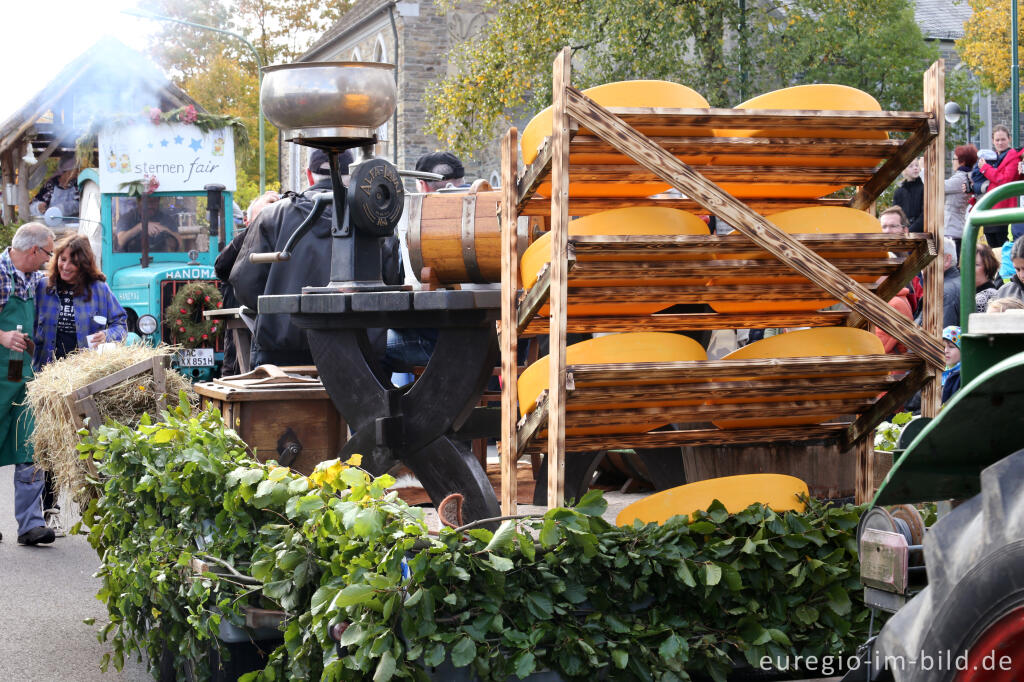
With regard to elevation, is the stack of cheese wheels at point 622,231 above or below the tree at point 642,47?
below

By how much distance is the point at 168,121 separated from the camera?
16.8 m

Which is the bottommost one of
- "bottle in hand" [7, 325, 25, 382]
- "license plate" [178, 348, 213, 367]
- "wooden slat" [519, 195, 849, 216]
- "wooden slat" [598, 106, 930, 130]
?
"license plate" [178, 348, 213, 367]

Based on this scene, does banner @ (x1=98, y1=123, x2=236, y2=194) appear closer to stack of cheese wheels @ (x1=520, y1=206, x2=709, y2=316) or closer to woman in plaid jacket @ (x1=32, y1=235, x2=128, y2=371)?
woman in plaid jacket @ (x1=32, y1=235, x2=128, y2=371)

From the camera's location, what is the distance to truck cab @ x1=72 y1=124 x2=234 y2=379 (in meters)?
15.6

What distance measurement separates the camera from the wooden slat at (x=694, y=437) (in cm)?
402

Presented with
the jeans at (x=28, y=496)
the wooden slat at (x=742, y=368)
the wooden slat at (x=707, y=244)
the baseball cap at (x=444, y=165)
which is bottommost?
the jeans at (x=28, y=496)

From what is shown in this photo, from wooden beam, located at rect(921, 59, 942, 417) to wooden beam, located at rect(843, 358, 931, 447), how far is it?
3 centimetres

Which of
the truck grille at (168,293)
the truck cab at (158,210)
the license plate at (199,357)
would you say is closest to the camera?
the license plate at (199,357)

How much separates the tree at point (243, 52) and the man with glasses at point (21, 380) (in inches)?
1301

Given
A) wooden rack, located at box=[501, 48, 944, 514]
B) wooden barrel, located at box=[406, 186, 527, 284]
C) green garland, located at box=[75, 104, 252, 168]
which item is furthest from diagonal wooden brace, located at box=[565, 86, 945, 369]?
green garland, located at box=[75, 104, 252, 168]

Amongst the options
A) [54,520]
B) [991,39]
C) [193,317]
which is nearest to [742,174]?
[54,520]

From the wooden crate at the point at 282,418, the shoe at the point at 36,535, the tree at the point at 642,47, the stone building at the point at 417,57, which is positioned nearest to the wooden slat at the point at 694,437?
the wooden crate at the point at 282,418

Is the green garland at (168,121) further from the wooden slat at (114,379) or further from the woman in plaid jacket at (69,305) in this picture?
the wooden slat at (114,379)

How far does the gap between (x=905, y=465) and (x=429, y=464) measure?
9.42ft
